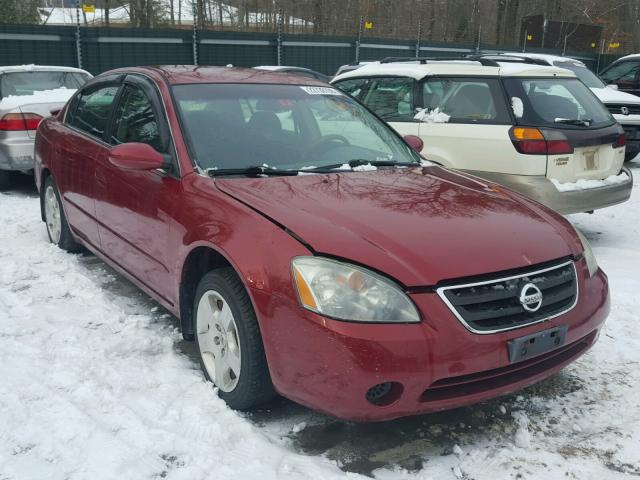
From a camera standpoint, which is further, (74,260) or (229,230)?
(74,260)

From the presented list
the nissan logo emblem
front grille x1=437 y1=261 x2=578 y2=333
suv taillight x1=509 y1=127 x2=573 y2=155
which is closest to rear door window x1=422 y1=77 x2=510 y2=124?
suv taillight x1=509 y1=127 x2=573 y2=155

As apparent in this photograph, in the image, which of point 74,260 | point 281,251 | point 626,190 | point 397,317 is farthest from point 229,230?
point 626,190

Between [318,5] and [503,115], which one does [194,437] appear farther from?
[318,5]

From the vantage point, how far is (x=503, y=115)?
5711 millimetres

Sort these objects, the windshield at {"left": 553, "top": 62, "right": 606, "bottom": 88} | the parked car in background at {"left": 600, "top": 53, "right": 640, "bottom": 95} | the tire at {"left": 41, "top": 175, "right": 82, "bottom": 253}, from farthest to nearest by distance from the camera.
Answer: the parked car in background at {"left": 600, "top": 53, "right": 640, "bottom": 95}, the windshield at {"left": 553, "top": 62, "right": 606, "bottom": 88}, the tire at {"left": 41, "top": 175, "right": 82, "bottom": 253}

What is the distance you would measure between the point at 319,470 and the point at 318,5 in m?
29.7

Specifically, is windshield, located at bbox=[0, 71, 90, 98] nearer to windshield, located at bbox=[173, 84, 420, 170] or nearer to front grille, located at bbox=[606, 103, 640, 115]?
windshield, located at bbox=[173, 84, 420, 170]

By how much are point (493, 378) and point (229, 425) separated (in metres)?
1.18

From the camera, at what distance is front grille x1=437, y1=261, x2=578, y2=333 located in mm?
2506

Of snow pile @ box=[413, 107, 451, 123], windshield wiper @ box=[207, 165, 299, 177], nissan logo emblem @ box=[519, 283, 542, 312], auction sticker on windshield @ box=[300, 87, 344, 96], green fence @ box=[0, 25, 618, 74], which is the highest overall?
green fence @ box=[0, 25, 618, 74]

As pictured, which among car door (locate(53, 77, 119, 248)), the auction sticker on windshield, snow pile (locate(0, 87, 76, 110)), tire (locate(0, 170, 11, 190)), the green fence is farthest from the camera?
the green fence

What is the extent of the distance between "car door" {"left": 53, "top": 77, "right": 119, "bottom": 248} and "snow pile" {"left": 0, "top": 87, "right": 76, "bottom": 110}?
107 inches

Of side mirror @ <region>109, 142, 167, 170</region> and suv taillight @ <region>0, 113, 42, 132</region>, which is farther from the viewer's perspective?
suv taillight @ <region>0, 113, 42, 132</region>

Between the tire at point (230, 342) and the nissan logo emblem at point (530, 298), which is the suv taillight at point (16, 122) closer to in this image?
the tire at point (230, 342)
